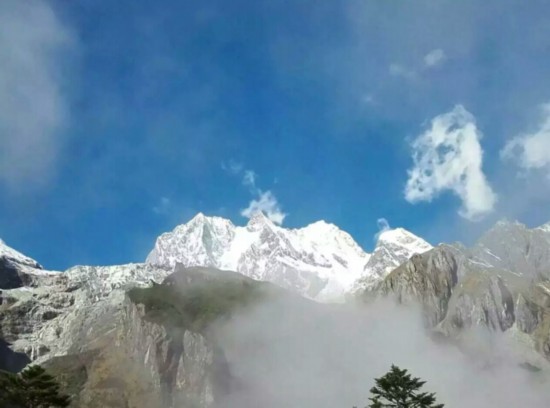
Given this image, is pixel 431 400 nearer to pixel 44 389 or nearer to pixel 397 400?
pixel 397 400

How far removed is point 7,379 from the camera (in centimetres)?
8531

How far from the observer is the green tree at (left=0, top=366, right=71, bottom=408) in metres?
83.3

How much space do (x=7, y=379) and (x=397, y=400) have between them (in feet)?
186

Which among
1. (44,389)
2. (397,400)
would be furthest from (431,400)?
(44,389)

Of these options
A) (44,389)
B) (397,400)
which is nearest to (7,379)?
(44,389)

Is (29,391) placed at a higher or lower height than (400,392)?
lower

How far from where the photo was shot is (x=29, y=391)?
84.2 metres

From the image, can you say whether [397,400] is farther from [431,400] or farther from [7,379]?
[7,379]

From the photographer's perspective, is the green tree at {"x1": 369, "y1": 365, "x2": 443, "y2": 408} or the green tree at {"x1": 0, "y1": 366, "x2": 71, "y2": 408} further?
the green tree at {"x1": 369, "y1": 365, "x2": 443, "y2": 408}

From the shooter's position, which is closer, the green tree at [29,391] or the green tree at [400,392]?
the green tree at [29,391]

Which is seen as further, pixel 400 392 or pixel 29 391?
pixel 400 392

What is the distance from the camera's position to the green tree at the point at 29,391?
83312 mm

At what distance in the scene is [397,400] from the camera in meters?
89.6
